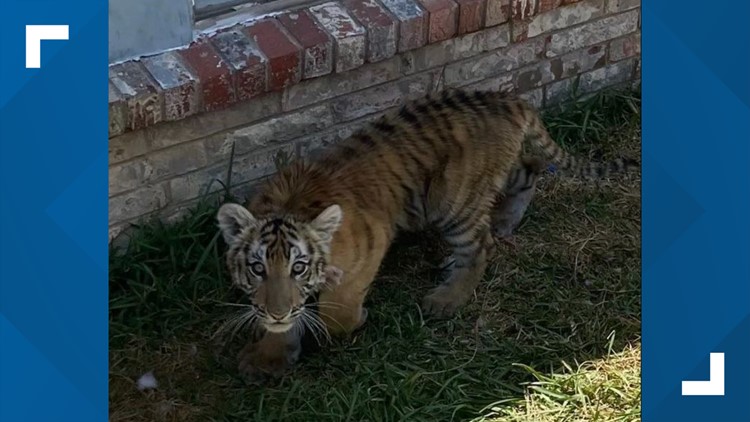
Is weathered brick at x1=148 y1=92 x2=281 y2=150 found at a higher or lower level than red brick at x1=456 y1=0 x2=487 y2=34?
lower

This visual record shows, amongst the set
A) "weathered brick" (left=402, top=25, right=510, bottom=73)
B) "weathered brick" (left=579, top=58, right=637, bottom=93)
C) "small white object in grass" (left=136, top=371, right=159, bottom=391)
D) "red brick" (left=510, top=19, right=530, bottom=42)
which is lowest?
"small white object in grass" (left=136, top=371, right=159, bottom=391)

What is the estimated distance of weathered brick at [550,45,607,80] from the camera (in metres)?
6.94

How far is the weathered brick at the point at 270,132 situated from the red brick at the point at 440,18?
0.64 m

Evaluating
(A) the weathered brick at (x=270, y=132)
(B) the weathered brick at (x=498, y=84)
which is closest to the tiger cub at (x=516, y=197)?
(B) the weathered brick at (x=498, y=84)

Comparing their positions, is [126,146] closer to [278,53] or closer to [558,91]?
[278,53]

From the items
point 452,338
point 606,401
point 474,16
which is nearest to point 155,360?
point 452,338

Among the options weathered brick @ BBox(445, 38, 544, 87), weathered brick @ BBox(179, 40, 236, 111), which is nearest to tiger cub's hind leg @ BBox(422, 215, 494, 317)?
weathered brick @ BBox(445, 38, 544, 87)

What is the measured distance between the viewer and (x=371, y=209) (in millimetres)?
5574

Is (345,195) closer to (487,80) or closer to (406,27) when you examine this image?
(406,27)

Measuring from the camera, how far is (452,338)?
18.5ft

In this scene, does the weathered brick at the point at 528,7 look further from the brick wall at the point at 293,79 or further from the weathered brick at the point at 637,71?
the weathered brick at the point at 637,71

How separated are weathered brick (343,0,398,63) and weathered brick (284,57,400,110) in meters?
0.10

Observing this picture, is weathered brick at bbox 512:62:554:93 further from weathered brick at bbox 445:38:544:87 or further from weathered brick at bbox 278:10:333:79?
weathered brick at bbox 278:10:333:79

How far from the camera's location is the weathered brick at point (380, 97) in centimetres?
621
